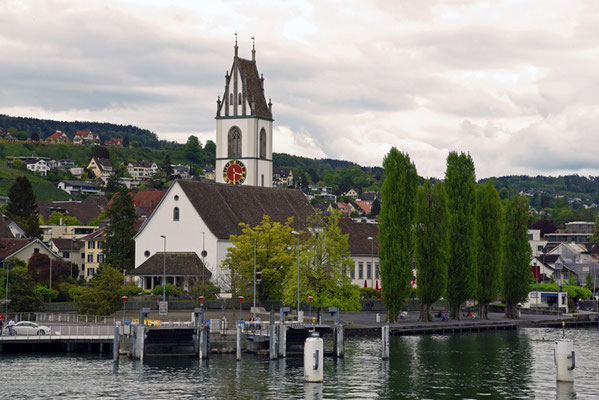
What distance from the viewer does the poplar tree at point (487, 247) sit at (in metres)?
107

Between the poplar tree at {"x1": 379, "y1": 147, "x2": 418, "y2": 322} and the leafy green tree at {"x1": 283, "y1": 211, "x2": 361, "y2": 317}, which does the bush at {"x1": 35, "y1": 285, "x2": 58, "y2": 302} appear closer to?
the leafy green tree at {"x1": 283, "y1": 211, "x2": 361, "y2": 317}

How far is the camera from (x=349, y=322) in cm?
9112

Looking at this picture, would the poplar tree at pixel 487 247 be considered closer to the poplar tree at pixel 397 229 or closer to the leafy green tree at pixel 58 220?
the poplar tree at pixel 397 229

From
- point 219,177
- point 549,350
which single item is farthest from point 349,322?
point 219,177

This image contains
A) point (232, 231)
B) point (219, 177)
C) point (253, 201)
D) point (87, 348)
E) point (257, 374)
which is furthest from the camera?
point (219, 177)

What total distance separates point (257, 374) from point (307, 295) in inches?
1112

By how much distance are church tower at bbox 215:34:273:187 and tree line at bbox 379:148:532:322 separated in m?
36.1

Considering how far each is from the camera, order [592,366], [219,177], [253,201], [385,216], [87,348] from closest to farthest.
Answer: [592,366] → [87,348] → [385,216] → [253,201] → [219,177]

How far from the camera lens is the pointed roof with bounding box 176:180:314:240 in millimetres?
115562

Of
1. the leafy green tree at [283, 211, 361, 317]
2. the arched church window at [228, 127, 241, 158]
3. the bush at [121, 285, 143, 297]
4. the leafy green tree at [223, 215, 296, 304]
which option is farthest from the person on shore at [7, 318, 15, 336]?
the arched church window at [228, 127, 241, 158]

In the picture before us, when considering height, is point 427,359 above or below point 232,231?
below

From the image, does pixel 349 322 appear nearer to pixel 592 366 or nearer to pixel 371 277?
pixel 592 366

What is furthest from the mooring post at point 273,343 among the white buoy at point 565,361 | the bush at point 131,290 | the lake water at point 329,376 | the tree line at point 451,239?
the bush at point 131,290

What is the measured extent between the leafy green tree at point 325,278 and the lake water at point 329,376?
380 inches
